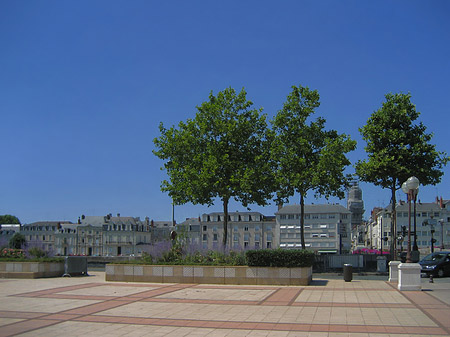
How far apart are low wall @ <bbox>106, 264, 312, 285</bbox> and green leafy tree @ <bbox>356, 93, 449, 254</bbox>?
12433 mm

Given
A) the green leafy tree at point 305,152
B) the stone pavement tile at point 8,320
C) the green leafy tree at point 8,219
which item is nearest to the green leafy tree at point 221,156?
the green leafy tree at point 305,152

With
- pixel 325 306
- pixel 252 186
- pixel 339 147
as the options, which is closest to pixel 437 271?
pixel 339 147

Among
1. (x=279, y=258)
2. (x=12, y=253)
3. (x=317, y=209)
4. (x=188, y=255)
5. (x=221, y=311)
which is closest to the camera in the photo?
(x=221, y=311)

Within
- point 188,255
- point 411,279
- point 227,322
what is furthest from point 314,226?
point 227,322

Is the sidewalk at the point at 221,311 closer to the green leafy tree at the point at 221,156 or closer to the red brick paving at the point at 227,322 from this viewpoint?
the red brick paving at the point at 227,322

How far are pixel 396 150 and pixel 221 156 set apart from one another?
1149 cm

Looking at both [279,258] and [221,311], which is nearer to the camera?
[221,311]

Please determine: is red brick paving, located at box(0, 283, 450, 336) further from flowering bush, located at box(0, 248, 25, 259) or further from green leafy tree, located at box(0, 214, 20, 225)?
green leafy tree, located at box(0, 214, 20, 225)

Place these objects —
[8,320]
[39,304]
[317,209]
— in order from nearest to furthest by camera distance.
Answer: [8,320] < [39,304] < [317,209]

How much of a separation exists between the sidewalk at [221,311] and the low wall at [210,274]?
2.94ft

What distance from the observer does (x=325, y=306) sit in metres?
13.7

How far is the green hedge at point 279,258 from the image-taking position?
2019 cm

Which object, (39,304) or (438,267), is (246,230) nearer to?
(438,267)

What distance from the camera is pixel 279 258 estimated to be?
20.3 metres
